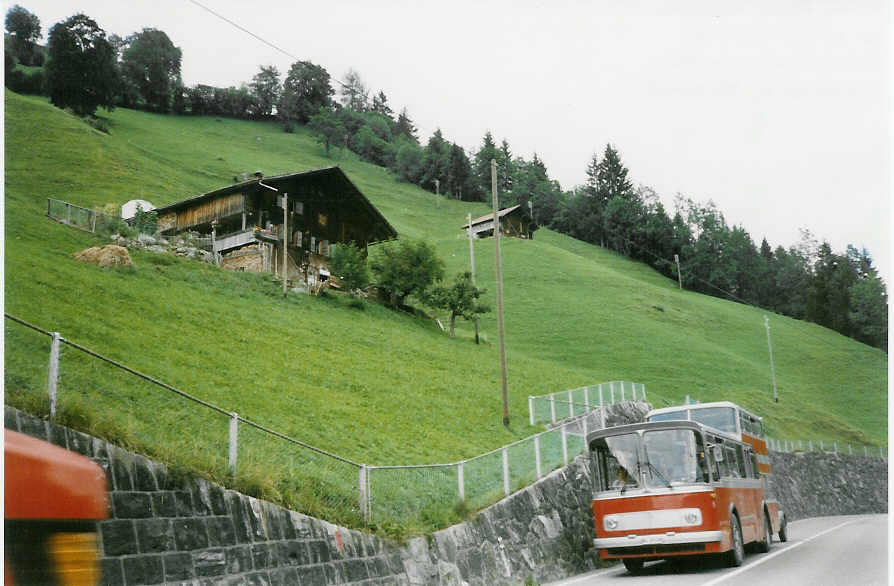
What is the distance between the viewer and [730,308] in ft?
310

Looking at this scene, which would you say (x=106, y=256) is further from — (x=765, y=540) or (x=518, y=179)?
(x=518, y=179)

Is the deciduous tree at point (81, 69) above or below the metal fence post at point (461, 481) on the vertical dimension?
above

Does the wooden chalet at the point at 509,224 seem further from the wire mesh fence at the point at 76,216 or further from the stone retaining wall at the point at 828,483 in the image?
the wire mesh fence at the point at 76,216

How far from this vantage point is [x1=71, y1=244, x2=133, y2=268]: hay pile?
3069cm

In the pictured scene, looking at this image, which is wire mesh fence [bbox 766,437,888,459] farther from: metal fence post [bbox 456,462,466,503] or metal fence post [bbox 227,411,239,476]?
metal fence post [bbox 227,411,239,476]

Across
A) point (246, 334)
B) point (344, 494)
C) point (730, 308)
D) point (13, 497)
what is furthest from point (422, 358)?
point (730, 308)

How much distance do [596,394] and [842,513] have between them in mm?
29442

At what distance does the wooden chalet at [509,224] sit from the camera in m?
104

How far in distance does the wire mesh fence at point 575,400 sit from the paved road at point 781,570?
1071 centimetres

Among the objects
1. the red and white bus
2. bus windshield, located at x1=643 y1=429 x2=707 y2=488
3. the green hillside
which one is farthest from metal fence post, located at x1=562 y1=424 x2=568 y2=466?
bus windshield, located at x1=643 y1=429 x2=707 y2=488

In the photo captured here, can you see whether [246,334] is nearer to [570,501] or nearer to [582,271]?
[570,501]

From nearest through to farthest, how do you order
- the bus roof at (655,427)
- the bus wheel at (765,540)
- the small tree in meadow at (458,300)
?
the bus roof at (655,427) < the bus wheel at (765,540) < the small tree in meadow at (458,300)

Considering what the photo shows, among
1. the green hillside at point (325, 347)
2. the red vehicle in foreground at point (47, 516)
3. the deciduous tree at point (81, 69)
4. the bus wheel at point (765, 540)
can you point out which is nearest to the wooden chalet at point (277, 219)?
the green hillside at point (325, 347)

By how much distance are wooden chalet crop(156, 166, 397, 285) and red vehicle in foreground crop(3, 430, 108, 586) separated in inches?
1770
